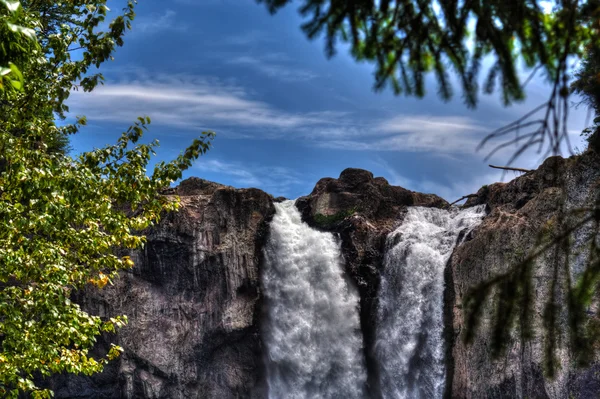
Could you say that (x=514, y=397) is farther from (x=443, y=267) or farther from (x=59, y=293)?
(x=59, y=293)

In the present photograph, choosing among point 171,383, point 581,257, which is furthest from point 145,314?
point 581,257

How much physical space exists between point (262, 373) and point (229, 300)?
378 cm

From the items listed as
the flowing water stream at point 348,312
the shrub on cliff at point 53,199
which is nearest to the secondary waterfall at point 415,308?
the flowing water stream at point 348,312

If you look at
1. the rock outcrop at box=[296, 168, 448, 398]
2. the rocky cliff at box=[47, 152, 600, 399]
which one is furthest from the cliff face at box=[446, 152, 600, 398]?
the rock outcrop at box=[296, 168, 448, 398]

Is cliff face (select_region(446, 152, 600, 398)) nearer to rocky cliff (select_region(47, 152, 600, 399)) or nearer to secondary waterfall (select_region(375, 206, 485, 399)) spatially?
secondary waterfall (select_region(375, 206, 485, 399))

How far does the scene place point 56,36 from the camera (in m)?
11.3

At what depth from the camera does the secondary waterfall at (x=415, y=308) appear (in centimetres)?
2095

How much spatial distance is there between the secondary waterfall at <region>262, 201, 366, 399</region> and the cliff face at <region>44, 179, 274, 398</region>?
2.76 feet

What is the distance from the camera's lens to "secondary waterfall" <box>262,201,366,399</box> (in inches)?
948

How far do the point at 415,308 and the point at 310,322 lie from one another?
5.47m

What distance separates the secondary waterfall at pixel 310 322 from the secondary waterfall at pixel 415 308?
5.58 feet

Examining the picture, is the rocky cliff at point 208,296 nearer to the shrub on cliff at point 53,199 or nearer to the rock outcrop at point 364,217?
the rock outcrop at point 364,217

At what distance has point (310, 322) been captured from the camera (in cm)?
2495

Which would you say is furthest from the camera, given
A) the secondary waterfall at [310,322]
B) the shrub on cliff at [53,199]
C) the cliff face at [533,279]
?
the secondary waterfall at [310,322]
